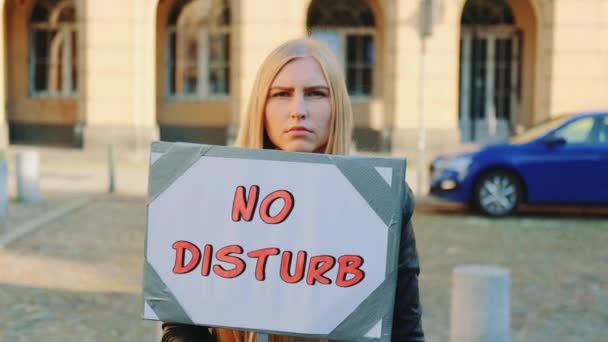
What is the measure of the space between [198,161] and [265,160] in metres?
0.16

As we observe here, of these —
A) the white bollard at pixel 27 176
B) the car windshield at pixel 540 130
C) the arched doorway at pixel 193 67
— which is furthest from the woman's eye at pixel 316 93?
the arched doorway at pixel 193 67

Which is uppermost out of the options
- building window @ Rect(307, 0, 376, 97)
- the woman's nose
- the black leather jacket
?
building window @ Rect(307, 0, 376, 97)

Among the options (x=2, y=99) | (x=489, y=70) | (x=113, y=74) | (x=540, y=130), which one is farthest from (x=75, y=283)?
(x=489, y=70)

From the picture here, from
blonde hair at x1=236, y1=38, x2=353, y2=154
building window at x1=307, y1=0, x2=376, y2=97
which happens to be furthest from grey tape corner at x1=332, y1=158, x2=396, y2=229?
building window at x1=307, y1=0, x2=376, y2=97

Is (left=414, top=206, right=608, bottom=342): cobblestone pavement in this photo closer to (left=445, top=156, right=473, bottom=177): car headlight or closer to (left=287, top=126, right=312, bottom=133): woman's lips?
(left=445, top=156, right=473, bottom=177): car headlight

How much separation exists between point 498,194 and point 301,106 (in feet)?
35.4

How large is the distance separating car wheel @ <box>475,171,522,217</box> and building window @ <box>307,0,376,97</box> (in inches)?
380

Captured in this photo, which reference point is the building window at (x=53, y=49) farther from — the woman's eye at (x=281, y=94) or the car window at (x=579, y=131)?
the woman's eye at (x=281, y=94)

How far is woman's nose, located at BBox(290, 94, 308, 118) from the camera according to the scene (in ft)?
7.00

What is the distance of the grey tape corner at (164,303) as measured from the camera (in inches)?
82.1

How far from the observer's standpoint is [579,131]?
12703 millimetres

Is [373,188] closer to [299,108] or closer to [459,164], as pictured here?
[299,108]

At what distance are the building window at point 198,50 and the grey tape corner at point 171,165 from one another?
20440mm

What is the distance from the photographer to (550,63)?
20.8 metres
